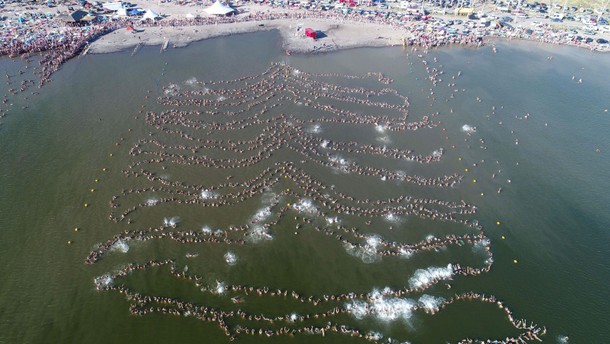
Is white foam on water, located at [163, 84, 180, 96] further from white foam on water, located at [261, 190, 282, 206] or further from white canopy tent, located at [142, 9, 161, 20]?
white canopy tent, located at [142, 9, 161, 20]

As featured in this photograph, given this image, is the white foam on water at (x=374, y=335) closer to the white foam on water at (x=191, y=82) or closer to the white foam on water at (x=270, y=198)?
the white foam on water at (x=270, y=198)

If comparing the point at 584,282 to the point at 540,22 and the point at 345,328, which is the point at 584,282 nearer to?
the point at 345,328

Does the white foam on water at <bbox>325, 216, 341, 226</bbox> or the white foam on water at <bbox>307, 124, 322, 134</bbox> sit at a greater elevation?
the white foam on water at <bbox>307, 124, 322, 134</bbox>

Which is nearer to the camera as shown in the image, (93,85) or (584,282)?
(584,282)

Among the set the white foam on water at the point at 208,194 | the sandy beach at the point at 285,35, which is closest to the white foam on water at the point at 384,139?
the white foam on water at the point at 208,194

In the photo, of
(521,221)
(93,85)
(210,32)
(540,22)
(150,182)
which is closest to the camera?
(521,221)

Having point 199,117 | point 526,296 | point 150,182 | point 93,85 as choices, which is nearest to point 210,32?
point 93,85

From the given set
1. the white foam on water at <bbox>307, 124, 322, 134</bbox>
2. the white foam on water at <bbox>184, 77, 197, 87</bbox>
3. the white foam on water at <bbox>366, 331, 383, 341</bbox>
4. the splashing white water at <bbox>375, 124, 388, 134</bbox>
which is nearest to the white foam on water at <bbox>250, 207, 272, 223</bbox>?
the white foam on water at <bbox>307, 124, 322, 134</bbox>
